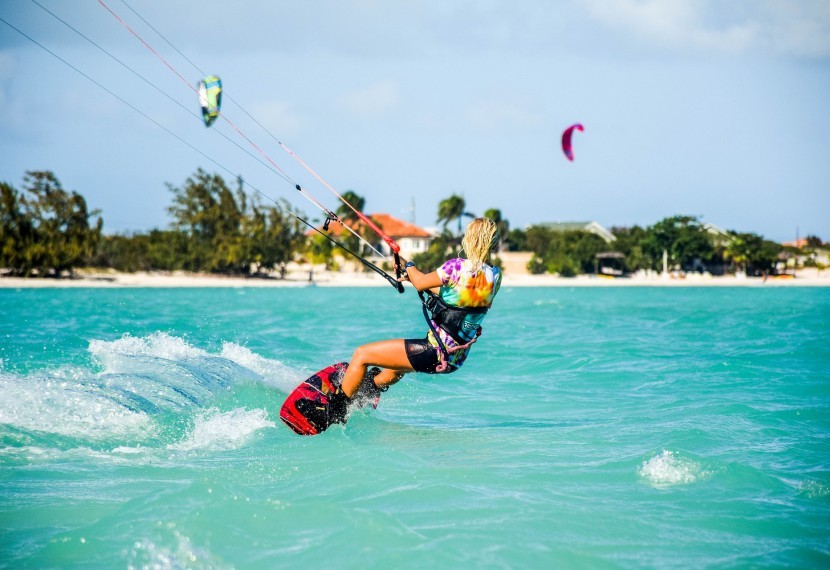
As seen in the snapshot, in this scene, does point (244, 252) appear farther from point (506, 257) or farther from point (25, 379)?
point (25, 379)

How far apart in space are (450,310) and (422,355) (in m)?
0.38

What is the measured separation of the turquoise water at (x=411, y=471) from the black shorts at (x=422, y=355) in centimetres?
58

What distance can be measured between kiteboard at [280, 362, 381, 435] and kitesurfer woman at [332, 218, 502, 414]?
213 millimetres

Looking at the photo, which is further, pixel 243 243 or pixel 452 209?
pixel 452 209

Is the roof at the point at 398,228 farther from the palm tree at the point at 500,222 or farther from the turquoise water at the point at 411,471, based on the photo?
the turquoise water at the point at 411,471

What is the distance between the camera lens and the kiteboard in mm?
5695

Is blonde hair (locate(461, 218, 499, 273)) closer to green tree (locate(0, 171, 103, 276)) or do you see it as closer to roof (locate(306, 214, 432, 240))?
green tree (locate(0, 171, 103, 276))

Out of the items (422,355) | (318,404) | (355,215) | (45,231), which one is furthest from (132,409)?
(355,215)

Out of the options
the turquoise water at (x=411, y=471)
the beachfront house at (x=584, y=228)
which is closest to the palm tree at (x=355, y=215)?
the beachfront house at (x=584, y=228)

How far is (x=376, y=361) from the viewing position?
18.2 ft

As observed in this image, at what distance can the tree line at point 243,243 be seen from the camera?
145 feet

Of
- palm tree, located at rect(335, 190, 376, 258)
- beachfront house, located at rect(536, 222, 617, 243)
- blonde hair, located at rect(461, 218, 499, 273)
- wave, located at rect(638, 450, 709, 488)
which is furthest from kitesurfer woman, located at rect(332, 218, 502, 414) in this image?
beachfront house, located at rect(536, 222, 617, 243)

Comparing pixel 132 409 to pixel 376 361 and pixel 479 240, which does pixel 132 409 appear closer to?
pixel 376 361

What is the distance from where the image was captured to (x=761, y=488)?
4.61m
